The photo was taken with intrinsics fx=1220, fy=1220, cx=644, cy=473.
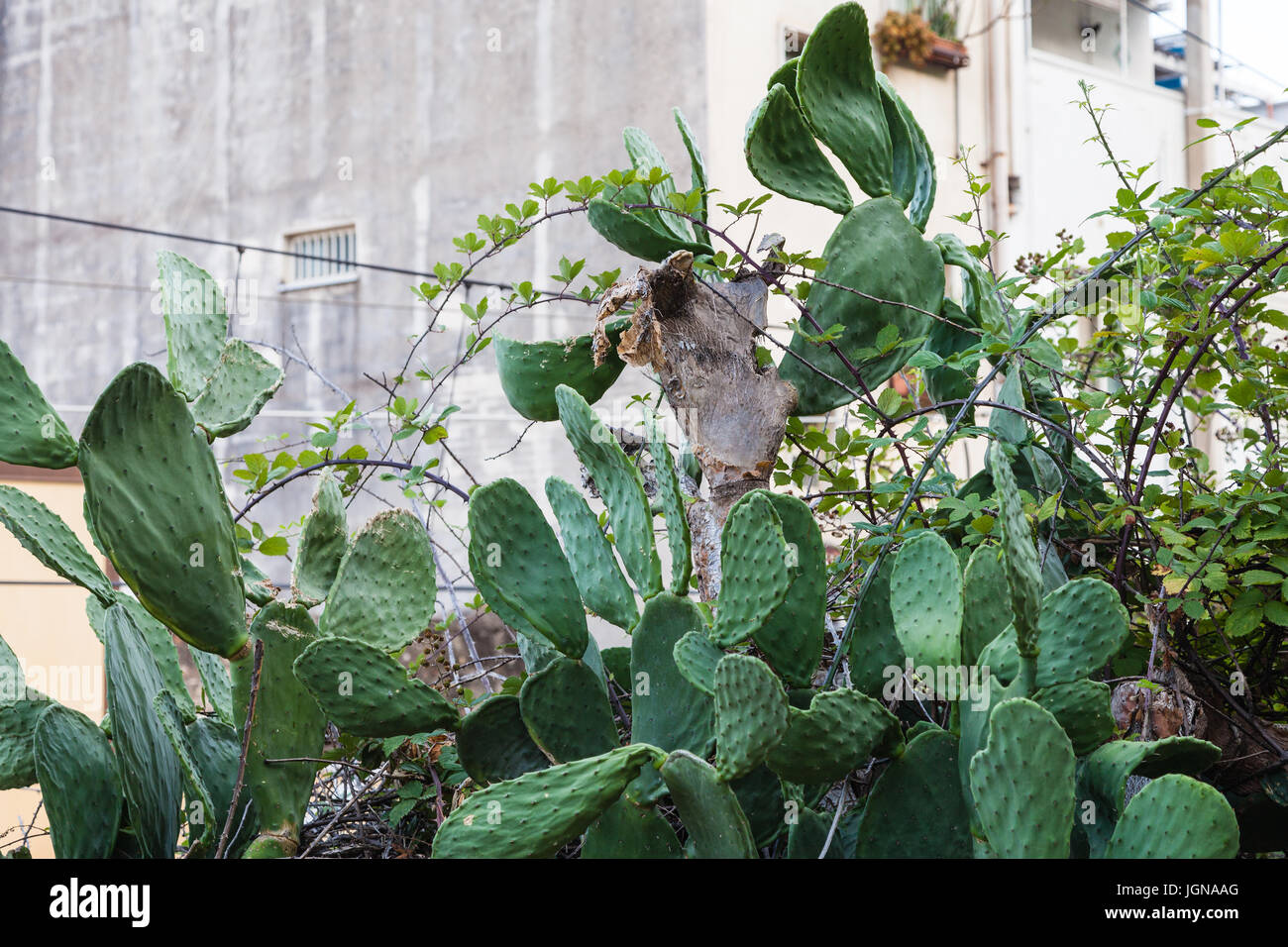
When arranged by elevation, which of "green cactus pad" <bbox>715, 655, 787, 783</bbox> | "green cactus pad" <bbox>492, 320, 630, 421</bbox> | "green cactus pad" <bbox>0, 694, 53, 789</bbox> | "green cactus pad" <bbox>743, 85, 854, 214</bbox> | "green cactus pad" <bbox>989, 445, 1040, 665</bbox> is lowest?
"green cactus pad" <bbox>0, 694, 53, 789</bbox>

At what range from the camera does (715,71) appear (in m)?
7.17

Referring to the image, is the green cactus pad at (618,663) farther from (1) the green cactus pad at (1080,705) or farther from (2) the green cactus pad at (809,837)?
(1) the green cactus pad at (1080,705)

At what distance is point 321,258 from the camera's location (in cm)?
865

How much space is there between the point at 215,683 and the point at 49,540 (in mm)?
365

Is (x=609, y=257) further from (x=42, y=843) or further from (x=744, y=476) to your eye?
(x=744, y=476)

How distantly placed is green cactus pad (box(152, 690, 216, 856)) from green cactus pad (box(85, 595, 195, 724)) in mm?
95

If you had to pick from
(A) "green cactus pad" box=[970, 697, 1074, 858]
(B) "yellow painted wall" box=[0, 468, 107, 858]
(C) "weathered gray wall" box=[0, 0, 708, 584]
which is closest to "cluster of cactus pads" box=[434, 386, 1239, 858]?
(A) "green cactus pad" box=[970, 697, 1074, 858]

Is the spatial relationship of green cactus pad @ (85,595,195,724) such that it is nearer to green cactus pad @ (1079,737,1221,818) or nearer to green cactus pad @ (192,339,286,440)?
green cactus pad @ (192,339,286,440)

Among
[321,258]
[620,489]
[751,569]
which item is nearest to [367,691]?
[620,489]

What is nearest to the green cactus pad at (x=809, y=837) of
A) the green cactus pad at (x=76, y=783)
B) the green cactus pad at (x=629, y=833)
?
the green cactus pad at (x=629, y=833)

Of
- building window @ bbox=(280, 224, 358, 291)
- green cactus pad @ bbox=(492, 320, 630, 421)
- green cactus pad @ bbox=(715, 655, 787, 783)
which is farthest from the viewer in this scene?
building window @ bbox=(280, 224, 358, 291)

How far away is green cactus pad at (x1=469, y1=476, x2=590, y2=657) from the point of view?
1.67 meters

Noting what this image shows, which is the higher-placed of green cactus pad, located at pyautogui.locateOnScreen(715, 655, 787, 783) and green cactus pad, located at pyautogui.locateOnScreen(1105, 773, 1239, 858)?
green cactus pad, located at pyautogui.locateOnScreen(715, 655, 787, 783)

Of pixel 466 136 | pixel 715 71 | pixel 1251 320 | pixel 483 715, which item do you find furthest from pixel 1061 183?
pixel 483 715
